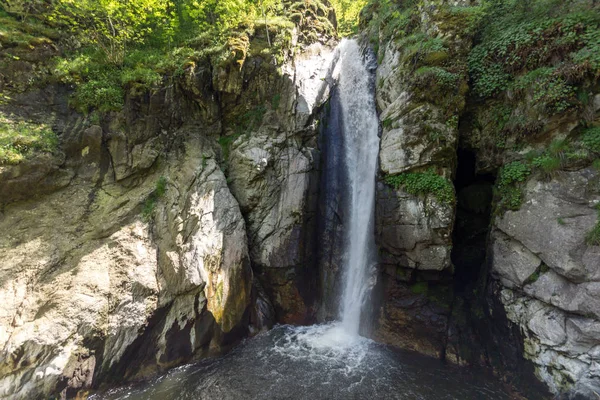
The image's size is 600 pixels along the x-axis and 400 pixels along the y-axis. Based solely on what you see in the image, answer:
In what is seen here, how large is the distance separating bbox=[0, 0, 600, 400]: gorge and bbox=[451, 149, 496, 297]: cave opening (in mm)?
72

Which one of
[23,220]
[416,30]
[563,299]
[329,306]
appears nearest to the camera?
[563,299]

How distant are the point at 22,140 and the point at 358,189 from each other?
11.4 meters

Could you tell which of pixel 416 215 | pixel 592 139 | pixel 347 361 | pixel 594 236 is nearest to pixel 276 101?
pixel 416 215

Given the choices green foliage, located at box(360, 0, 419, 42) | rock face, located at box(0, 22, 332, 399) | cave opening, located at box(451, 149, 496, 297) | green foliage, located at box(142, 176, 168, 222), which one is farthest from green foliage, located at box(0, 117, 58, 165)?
cave opening, located at box(451, 149, 496, 297)

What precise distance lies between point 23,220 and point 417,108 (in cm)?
1257

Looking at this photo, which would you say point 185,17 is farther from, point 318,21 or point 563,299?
point 563,299

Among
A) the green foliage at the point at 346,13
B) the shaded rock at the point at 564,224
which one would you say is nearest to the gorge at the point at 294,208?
the shaded rock at the point at 564,224

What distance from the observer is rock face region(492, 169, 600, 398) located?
5.77m

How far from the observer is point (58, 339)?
21.3 feet

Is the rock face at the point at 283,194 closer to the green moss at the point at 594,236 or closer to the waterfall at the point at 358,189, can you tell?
the waterfall at the point at 358,189

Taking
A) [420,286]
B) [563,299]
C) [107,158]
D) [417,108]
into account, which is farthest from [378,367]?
[107,158]

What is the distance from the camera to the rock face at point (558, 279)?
5766 millimetres

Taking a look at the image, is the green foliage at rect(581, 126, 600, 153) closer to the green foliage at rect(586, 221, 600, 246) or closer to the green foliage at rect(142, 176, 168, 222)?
the green foliage at rect(586, 221, 600, 246)

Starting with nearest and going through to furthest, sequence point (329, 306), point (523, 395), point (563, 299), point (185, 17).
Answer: point (563, 299), point (523, 395), point (329, 306), point (185, 17)
